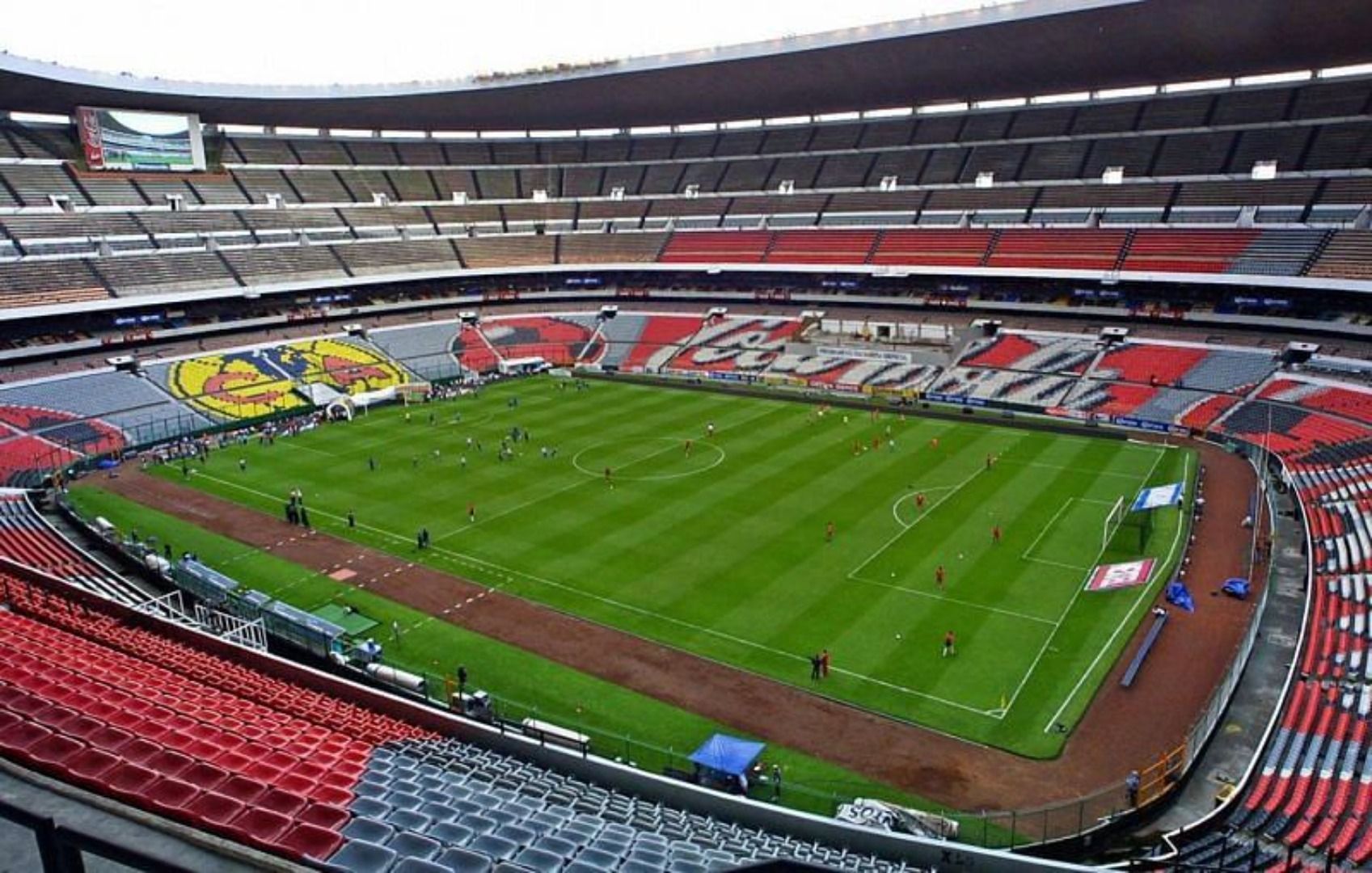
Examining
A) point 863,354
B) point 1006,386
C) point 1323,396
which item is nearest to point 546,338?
point 863,354

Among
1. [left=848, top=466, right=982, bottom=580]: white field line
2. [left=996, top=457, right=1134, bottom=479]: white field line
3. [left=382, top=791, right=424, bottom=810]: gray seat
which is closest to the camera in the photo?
[left=382, top=791, right=424, bottom=810]: gray seat

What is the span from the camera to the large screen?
66.6m

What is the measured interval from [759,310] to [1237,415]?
38446mm

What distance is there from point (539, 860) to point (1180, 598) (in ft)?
80.4

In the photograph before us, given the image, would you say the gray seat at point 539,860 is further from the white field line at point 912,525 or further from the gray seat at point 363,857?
the white field line at point 912,525

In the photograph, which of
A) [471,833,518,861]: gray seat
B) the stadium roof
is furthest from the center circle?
[471,833,518,861]: gray seat

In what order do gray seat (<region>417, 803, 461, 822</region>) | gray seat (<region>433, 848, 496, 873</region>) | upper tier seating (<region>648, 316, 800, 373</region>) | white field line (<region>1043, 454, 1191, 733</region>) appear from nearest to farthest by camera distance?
gray seat (<region>433, 848, 496, 873</region>) → gray seat (<region>417, 803, 461, 822</region>) → white field line (<region>1043, 454, 1191, 733</region>) → upper tier seating (<region>648, 316, 800, 373</region>)

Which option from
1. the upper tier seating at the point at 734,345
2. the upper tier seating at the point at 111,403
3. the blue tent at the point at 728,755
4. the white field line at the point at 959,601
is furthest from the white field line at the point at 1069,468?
the upper tier seating at the point at 111,403

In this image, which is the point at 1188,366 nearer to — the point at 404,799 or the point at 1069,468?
the point at 1069,468

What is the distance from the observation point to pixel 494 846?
970 cm

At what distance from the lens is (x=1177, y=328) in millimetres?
59094

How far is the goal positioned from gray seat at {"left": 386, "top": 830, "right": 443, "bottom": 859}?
29259mm

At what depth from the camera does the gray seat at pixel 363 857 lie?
7.75 metres

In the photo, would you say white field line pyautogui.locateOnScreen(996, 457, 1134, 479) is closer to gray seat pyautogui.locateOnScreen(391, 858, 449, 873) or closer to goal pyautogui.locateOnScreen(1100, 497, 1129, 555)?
goal pyautogui.locateOnScreen(1100, 497, 1129, 555)
